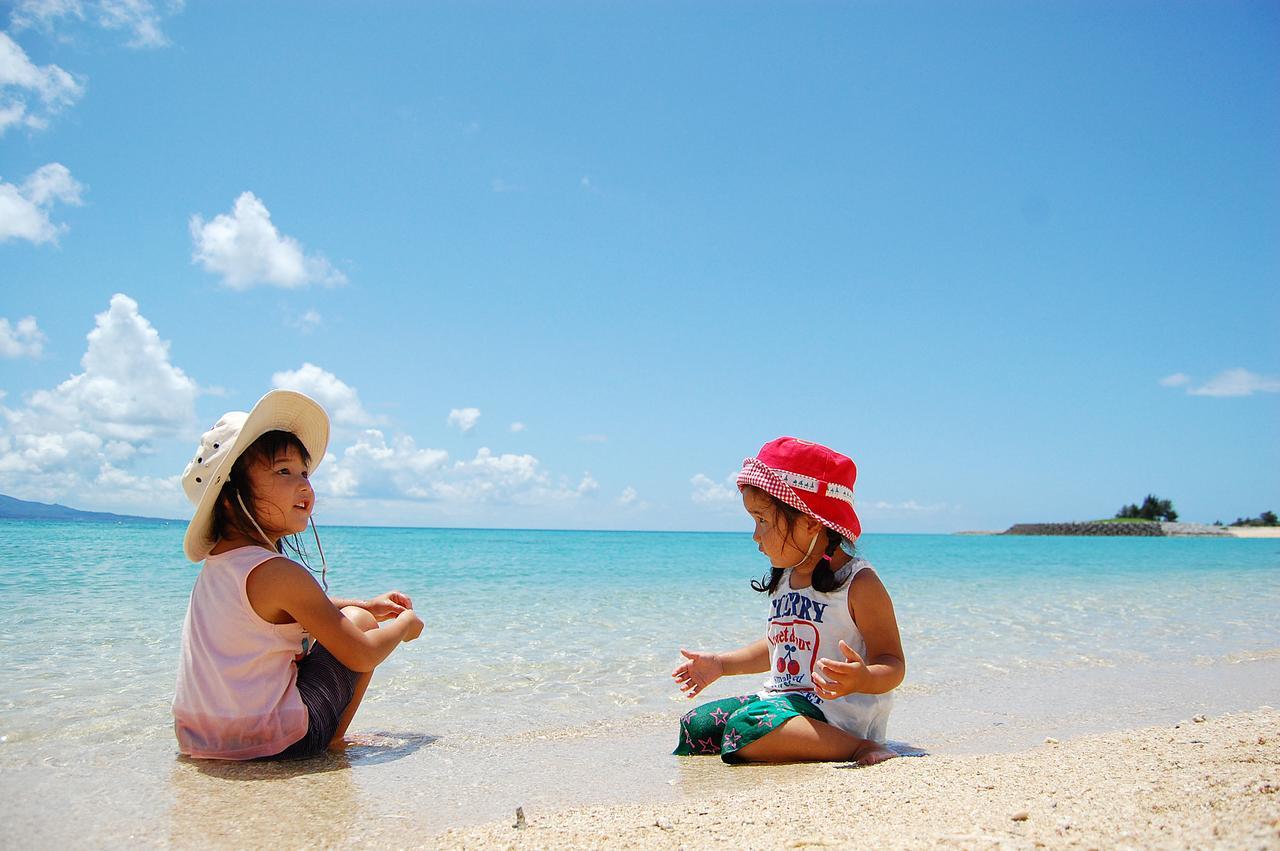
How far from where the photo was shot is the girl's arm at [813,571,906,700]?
9.16ft

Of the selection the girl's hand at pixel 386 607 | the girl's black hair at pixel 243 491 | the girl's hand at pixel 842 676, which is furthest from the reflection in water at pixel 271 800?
the girl's hand at pixel 842 676

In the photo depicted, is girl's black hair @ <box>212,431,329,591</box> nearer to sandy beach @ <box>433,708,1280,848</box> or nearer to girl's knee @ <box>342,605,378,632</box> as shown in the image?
girl's knee @ <box>342,605,378,632</box>

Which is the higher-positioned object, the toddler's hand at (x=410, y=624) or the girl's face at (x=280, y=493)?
the girl's face at (x=280, y=493)

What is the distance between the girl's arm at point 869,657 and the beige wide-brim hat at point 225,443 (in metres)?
2.10

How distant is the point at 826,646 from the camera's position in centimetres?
314

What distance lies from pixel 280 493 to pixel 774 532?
189 cm

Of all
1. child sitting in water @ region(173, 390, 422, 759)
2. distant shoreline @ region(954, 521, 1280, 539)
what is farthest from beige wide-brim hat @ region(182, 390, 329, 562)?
distant shoreline @ region(954, 521, 1280, 539)

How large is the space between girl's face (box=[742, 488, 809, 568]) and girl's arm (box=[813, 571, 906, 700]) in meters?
0.27

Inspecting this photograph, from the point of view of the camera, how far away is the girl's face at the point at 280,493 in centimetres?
292

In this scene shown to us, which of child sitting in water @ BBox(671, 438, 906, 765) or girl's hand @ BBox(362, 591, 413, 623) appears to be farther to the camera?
girl's hand @ BBox(362, 591, 413, 623)

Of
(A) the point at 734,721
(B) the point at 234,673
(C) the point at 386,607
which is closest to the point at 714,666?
(A) the point at 734,721

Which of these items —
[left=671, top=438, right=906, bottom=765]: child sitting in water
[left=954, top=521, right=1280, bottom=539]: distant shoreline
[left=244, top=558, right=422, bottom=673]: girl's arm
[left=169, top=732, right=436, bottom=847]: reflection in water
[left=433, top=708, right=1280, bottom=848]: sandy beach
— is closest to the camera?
[left=433, top=708, right=1280, bottom=848]: sandy beach

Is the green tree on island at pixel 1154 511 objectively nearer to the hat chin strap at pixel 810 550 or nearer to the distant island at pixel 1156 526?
the distant island at pixel 1156 526

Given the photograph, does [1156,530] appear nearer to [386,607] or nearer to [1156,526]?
[1156,526]
